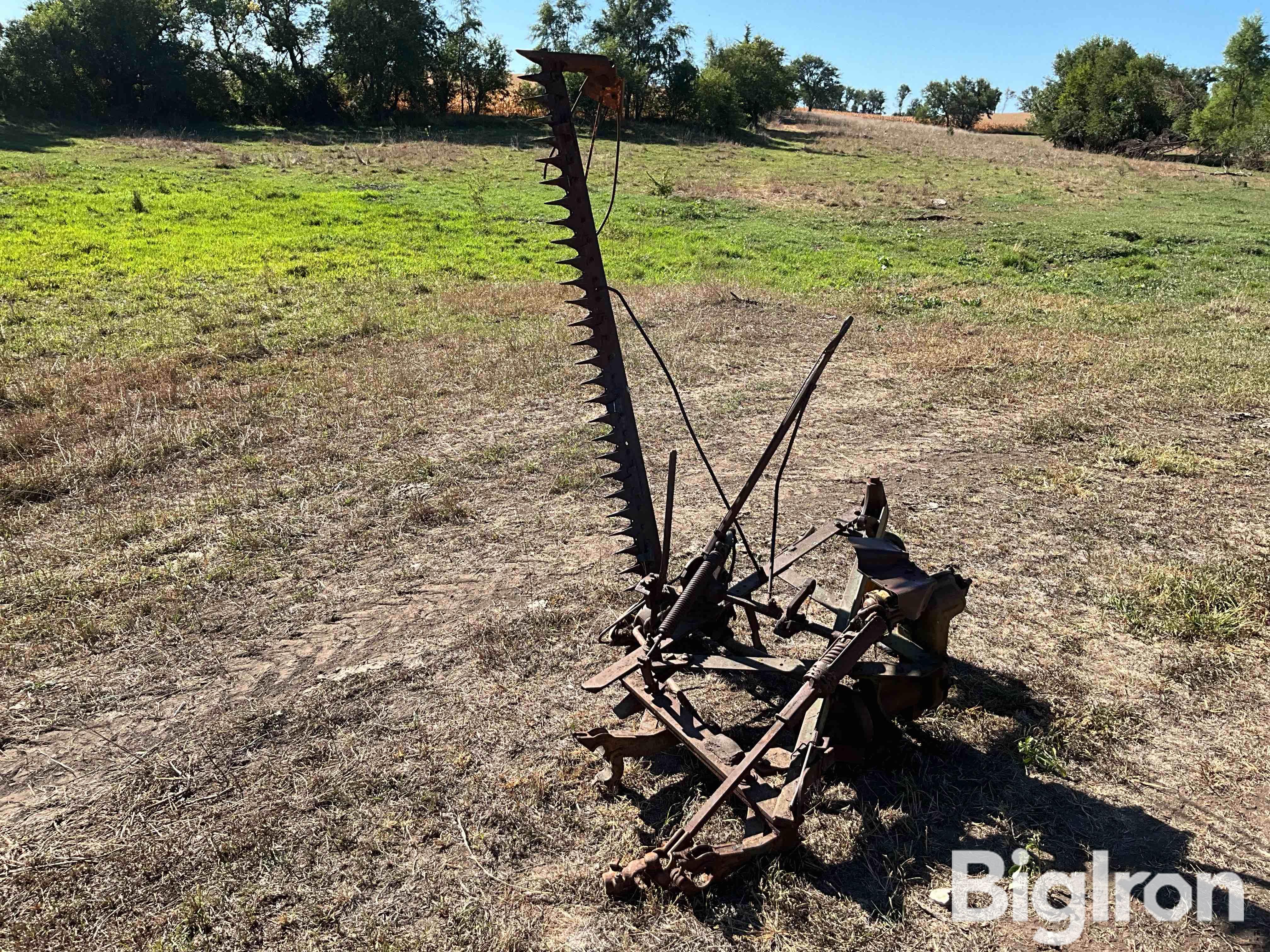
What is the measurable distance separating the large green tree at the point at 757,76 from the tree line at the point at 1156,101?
46.9 ft

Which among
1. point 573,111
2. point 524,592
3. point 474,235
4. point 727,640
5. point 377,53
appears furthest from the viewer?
point 377,53

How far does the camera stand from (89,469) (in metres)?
5.91

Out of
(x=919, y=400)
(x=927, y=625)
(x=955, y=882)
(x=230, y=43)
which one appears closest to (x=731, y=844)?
(x=955, y=882)

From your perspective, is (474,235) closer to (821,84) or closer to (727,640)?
(727,640)

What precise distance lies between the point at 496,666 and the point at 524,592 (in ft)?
2.34

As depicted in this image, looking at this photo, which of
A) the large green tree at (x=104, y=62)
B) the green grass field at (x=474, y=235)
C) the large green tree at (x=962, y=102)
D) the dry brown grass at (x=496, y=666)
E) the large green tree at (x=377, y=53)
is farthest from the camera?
the large green tree at (x=962, y=102)

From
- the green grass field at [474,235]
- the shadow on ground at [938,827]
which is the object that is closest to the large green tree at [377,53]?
the green grass field at [474,235]

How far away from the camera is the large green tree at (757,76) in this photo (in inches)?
1689

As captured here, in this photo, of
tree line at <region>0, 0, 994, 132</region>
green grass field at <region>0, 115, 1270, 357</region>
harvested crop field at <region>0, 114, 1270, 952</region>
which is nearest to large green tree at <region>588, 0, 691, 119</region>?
tree line at <region>0, 0, 994, 132</region>

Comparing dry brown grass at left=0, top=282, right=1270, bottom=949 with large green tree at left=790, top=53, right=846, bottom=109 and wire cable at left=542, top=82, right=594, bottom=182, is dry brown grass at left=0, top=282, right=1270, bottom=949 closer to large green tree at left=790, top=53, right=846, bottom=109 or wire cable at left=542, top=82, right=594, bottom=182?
wire cable at left=542, top=82, right=594, bottom=182

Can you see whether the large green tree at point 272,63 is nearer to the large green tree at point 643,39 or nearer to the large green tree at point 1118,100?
the large green tree at point 643,39

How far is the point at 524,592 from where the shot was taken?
15.2 feet

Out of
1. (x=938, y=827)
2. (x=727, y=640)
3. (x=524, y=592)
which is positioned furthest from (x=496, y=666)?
(x=938, y=827)

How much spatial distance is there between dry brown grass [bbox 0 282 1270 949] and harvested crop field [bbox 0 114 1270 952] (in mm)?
18
